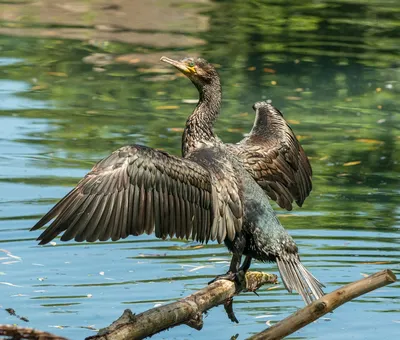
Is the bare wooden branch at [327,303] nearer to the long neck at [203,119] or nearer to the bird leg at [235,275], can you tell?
the bird leg at [235,275]

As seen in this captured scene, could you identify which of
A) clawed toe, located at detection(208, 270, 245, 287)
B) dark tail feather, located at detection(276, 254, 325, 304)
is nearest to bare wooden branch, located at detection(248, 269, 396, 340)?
dark tail feather, located at detection(276, 254, 325, 304)

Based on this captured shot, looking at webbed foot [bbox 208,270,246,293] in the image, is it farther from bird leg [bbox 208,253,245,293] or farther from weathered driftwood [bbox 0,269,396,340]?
weathered driftwood [bbox 0,269,396,340]

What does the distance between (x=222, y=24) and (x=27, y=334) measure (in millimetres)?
14756

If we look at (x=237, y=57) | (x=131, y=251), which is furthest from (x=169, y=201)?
(x=237, y=57)

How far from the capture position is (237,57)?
1736cm

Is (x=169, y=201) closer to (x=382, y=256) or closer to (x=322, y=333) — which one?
(x=322, y=333)

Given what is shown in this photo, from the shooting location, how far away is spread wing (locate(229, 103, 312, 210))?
824 cm

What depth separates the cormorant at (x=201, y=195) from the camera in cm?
679

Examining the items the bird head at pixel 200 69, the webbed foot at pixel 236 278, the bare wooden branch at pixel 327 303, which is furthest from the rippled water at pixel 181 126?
the bare wooden branch at pixel 327 303

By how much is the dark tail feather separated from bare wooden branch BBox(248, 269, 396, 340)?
119cm

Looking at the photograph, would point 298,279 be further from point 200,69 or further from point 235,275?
point 200,69

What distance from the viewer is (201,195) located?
7305 millimetres

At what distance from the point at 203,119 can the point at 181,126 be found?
18.2 feet

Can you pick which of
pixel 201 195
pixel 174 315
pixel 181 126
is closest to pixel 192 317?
pixel 174 315
